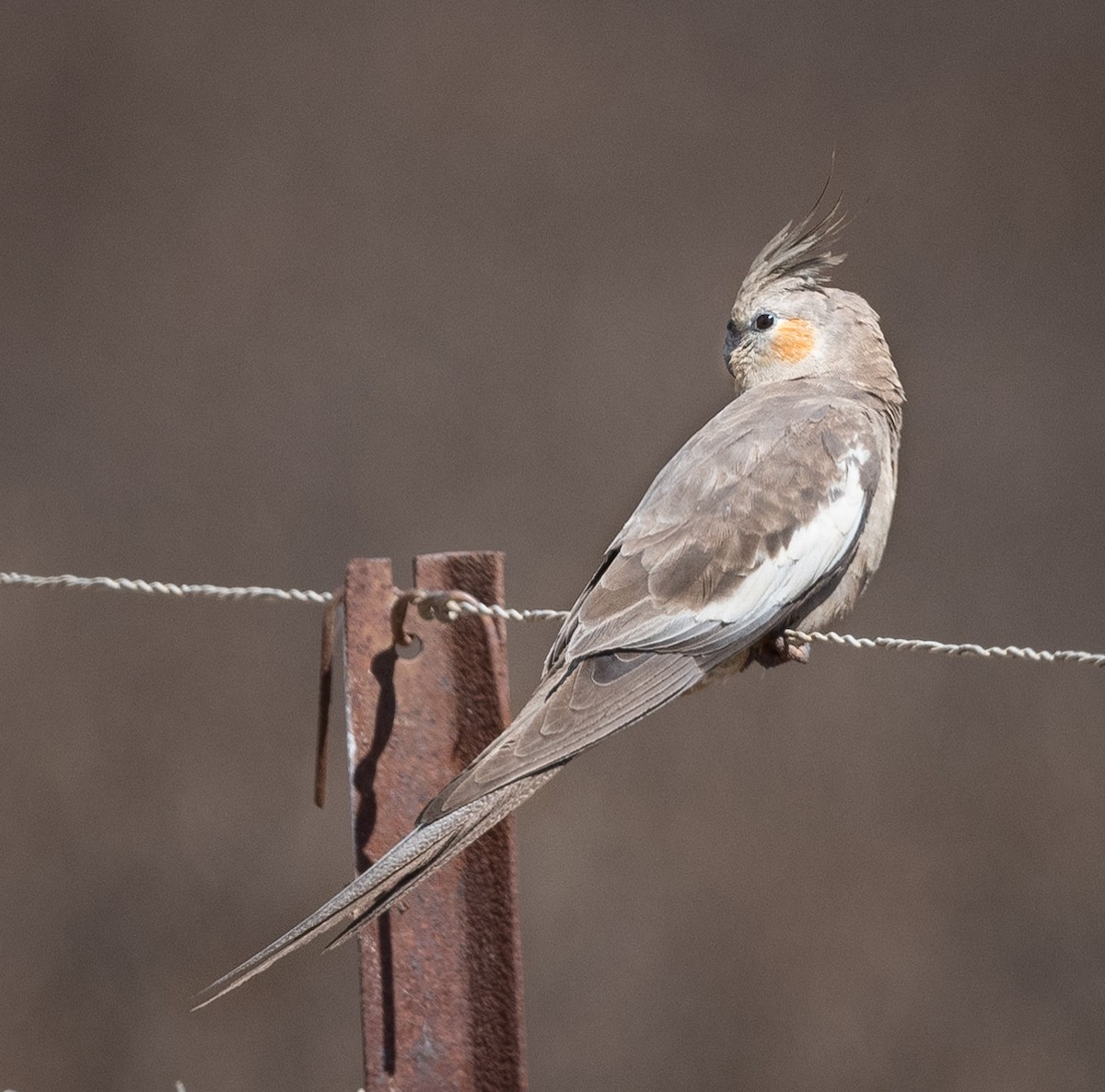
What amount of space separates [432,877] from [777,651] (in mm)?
637

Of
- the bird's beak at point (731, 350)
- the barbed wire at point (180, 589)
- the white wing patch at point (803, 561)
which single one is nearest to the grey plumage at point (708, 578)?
the white wing patch at point (803, 561)

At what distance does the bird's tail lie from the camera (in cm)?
138

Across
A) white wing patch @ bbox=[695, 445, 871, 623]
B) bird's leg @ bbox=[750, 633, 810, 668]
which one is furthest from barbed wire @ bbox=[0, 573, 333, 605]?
bird's leg @ bbox=[750, 633, 810, 668]

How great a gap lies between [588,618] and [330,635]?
0.35m

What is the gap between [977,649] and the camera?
167 centimetres

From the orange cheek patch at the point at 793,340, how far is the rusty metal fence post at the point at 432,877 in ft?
3.22

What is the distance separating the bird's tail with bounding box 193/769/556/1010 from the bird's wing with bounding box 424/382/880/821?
120 millimetres

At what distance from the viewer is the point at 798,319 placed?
2.38 m

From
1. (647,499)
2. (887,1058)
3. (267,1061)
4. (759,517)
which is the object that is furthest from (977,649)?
(267,1061)

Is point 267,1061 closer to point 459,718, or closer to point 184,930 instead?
point 184,930

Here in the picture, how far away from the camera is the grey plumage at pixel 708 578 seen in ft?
4.82

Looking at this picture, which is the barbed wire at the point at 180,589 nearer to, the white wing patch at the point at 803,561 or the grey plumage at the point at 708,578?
the grey plumage at the point at 708,578

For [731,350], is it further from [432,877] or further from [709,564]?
[432,877]

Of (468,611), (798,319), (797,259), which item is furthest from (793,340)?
(468,611)
